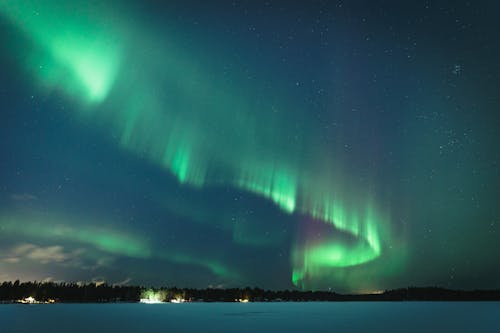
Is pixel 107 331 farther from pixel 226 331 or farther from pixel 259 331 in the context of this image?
pixel 259 331

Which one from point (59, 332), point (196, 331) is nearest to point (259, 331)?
point (196, 331)

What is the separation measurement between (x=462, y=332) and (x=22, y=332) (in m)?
66.1

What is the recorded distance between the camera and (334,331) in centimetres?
7175

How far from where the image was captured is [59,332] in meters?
64.9

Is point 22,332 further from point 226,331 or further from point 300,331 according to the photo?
point 300,331

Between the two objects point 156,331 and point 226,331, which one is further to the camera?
point 226,331

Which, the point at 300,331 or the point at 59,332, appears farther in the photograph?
the point at 300,331

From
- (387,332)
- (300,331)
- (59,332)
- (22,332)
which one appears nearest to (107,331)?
(59,332)

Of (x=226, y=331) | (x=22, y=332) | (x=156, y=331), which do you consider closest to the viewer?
(x=22, y=332)

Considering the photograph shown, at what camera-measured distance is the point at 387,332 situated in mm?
69625

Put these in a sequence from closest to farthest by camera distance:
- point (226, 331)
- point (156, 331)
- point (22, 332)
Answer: point (22, 332) → point (156, 331) → point (226, 331)

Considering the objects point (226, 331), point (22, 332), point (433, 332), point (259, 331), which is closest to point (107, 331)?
point (22, 332)

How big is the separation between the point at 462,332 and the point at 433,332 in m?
5.61

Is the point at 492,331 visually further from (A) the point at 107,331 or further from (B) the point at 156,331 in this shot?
(A) the point at 107,331
